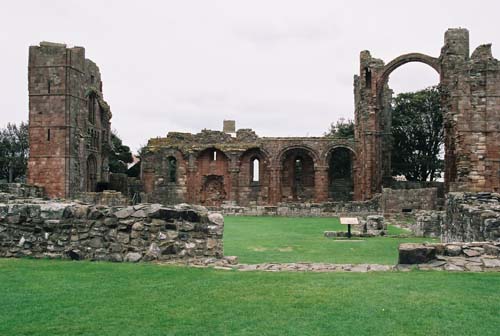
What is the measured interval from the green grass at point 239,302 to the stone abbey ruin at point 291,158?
124 inches

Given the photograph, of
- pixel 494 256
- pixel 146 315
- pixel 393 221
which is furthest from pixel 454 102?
pixel 146 315

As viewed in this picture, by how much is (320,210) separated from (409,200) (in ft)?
16.7

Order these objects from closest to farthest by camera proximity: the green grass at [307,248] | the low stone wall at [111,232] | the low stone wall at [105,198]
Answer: the low stone wall at [111,232] < the green grass at [307,248] < the low stone wall at [105,198]

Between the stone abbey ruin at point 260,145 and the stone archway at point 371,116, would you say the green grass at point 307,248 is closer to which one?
the stone abbey ruin at point 260,145

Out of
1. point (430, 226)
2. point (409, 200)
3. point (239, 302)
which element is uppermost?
point (409, 200)

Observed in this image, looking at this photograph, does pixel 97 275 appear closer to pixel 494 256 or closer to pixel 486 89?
pixel 494 256

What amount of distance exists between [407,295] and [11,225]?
622cm

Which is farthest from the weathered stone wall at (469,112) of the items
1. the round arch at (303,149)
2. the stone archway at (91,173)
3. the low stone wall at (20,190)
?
the stone archway at (91,173)

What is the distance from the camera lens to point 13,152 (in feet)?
192

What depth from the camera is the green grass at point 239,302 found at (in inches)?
194

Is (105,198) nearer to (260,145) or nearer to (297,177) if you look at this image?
(260,145)

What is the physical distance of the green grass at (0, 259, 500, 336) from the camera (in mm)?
4926

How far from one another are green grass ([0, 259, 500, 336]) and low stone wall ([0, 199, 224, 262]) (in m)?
0.89

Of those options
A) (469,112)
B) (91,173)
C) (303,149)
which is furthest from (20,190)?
(469,112)
